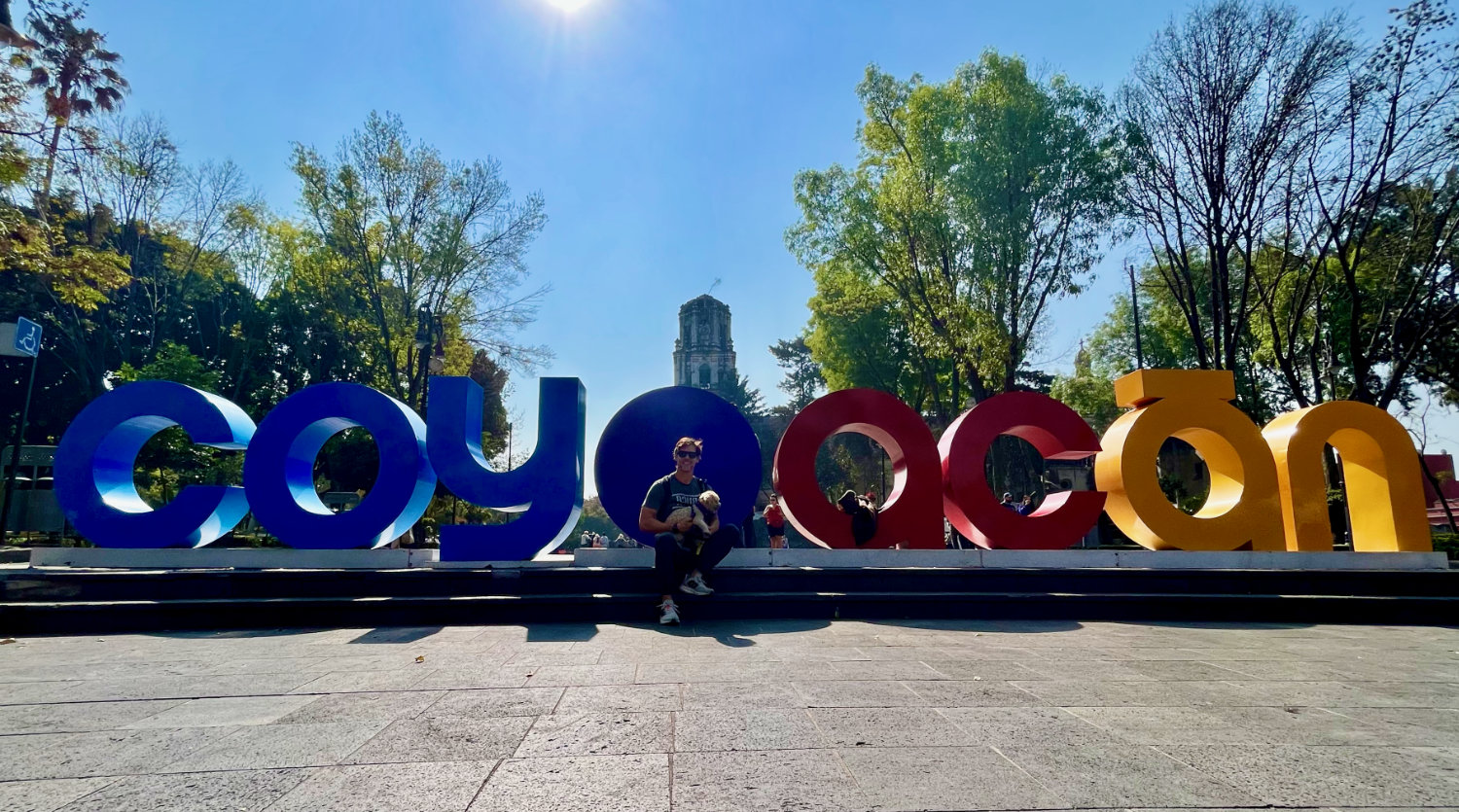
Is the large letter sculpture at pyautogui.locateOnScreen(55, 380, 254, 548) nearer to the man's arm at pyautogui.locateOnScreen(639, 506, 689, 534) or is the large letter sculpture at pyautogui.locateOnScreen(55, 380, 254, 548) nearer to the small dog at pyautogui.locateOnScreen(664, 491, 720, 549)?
the man's arm at pyautogui.locateOnScreen(639, 506, 689, 534)

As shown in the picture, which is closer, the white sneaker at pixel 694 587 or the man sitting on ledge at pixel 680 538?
the man sitting on ledge at pixel 680 538

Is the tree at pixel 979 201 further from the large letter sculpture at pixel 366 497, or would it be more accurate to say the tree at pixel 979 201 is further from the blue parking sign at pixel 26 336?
the blue parking sign at pixel 26 336

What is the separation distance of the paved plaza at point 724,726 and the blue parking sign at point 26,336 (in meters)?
10.0

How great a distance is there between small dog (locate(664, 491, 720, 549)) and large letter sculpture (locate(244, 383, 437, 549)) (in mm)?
4071

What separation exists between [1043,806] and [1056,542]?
26.2ft

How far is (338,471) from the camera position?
27.9m

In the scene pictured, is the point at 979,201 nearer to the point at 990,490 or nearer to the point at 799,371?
the point at 990,490

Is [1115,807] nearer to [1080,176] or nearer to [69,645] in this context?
[69,645]

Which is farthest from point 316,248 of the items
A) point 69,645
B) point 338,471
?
point 69,645

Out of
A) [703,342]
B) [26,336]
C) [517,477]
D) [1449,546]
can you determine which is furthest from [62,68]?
[703,342]

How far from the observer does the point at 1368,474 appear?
415 inches

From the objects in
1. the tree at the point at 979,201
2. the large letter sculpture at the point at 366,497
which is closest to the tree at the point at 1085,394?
the tree at the point at 979,201

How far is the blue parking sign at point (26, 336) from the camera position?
12523mm

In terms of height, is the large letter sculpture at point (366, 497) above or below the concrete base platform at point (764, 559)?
above
